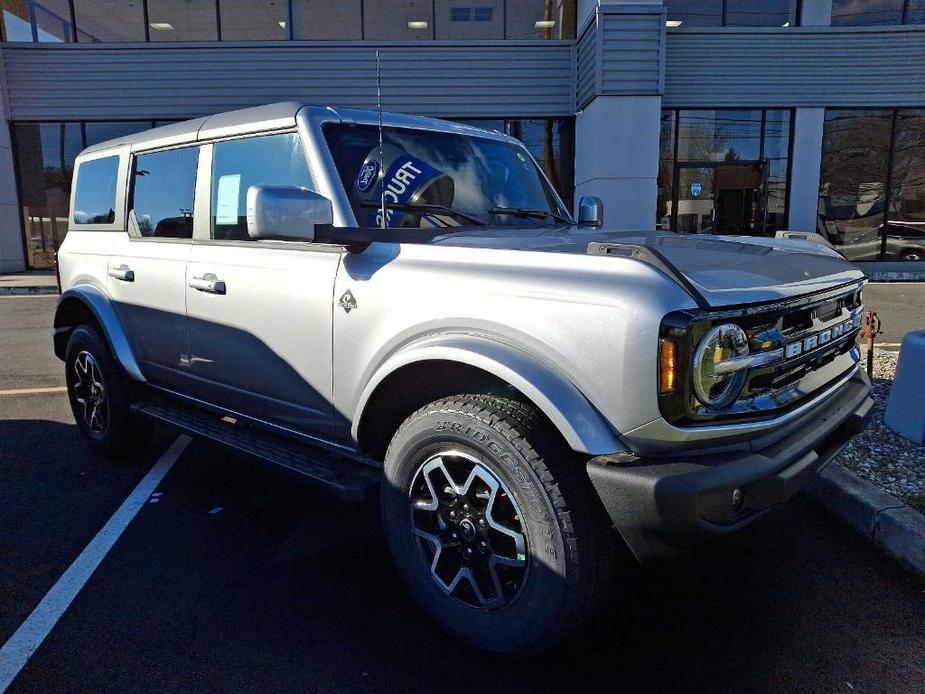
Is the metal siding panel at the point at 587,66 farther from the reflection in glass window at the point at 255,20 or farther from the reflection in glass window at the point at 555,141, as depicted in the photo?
the reflection in glass window at the point at 255,20

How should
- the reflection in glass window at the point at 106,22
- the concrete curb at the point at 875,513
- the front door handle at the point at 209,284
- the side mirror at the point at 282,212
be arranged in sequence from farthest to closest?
the reflection in glass window at the point at 106,22 < the front door handle at the point at 209,284 < the concrete curb at the point at 875,513 < the side mirror at the point at 282,212

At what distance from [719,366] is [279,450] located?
195cm

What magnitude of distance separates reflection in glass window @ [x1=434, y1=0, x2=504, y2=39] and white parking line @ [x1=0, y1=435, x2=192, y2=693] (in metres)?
14.4

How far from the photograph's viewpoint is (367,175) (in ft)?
10.3

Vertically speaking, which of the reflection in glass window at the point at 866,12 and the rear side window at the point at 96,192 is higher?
the reflection in glass window at the point at 866,12

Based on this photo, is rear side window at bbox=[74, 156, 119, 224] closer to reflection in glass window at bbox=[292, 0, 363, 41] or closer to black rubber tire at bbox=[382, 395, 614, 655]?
black rubber tire at bbox=[382, 395, 614, 655]

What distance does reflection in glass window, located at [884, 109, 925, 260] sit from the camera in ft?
51.6

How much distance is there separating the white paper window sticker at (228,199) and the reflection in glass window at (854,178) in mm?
15460

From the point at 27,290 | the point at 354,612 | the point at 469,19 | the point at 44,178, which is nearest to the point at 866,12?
the point at 469,19

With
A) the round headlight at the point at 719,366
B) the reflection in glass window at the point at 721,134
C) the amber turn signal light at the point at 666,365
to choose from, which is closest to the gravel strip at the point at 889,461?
the round headlight at the point at 719,366

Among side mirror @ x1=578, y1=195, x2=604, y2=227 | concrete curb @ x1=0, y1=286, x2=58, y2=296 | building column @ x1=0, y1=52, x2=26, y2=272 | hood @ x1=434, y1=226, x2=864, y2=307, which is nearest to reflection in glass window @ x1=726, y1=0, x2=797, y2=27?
side mirror @ x1=578, y1=195, x2=604, y2=227

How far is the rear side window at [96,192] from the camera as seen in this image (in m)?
4.42

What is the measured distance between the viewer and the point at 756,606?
279 cm

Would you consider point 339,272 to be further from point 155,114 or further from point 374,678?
point 155,114
